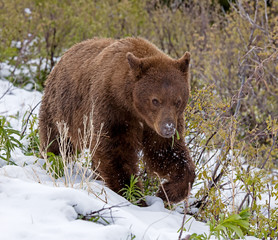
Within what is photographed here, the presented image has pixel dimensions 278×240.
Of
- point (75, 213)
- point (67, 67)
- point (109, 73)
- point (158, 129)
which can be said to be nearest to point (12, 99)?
point (67, 67)

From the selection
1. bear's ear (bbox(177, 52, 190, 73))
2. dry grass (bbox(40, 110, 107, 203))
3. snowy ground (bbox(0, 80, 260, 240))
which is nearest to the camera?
snowy ground (bbox(0, 80, 260, 240))

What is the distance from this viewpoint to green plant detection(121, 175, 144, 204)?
402 cm

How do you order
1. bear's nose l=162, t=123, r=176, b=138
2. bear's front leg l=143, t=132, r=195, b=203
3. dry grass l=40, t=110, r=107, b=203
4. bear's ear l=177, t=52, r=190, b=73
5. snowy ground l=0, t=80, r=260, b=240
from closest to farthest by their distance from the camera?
1. snowy ground l=0, t=80, r=260, b=240
2. dry grass l=40, t=110, r=107, b=203
3. bear's nose l=162, t=123, r=176, b=138
4. bear's ear l=177, t=52, r=190, b=73
5. bear's front leg l=143, t=132, r=195, b=203

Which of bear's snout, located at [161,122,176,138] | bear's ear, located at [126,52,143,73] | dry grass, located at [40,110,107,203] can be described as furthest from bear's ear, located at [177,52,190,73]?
dry grass, located at [40,110,107,203]

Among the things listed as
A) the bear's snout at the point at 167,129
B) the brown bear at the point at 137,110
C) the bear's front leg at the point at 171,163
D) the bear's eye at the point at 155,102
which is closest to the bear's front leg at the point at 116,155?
the brown bear at the point at 137,110

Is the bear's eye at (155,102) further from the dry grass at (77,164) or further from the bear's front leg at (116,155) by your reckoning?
the dry grass at (77,164)

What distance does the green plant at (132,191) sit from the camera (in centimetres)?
402

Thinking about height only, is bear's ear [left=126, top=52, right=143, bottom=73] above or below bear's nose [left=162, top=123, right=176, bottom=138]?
above

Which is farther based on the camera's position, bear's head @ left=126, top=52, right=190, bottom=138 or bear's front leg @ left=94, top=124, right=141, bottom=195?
bear's front leg @ left=94, top=124, right=141, bottom=195

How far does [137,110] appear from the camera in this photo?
13.6ft

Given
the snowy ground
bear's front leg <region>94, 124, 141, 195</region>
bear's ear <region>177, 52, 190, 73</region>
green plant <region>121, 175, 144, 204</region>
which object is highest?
bear's ear <region>177, 52, 190, 73</region>

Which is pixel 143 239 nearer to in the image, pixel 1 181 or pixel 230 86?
pixel 1 181

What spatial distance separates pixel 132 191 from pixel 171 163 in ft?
1.79

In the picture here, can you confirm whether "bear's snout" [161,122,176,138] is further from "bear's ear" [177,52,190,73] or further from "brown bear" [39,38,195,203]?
"bear's ear" [177,52,190,73]
